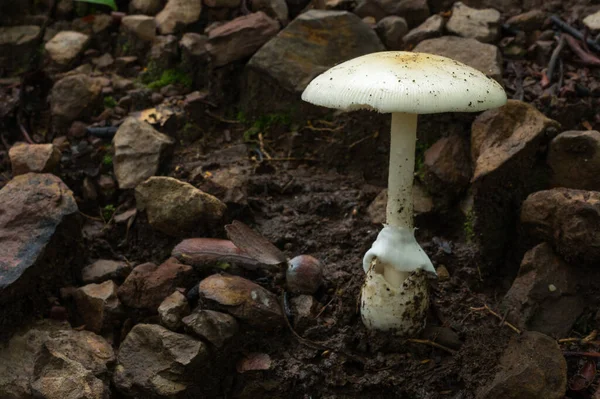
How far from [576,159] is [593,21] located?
3.72 feet

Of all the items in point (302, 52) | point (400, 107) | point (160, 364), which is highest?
point (400, 107)

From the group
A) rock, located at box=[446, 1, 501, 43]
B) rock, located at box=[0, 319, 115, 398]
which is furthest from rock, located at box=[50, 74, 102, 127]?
rock, located at box=[446, 1, 501, 43]

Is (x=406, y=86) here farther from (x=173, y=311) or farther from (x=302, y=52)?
(x=302, y=52)

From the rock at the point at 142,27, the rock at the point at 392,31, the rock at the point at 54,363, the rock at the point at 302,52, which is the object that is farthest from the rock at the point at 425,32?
the rock at the point at 54,363

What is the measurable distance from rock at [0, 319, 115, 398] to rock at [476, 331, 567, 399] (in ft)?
4.73

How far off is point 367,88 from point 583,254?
4.00ft

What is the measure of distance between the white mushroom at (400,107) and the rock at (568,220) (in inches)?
24.5

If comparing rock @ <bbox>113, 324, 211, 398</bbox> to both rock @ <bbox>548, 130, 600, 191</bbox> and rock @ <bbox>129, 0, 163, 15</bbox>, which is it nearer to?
rock @ <bbox>548, 130, 600, 191</bbox>

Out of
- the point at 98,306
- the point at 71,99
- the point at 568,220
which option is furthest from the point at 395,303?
the point at 71,99

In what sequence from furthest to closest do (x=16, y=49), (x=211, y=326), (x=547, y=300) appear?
(x=16, y=49) → (x=547, y=300) → (x=211, y=326)

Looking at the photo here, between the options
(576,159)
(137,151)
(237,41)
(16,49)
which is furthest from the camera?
(16,49)

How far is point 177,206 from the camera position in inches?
110

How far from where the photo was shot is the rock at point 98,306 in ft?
8.51

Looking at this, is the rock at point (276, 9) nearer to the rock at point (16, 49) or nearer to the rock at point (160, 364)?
the rock at point (16, 49)
